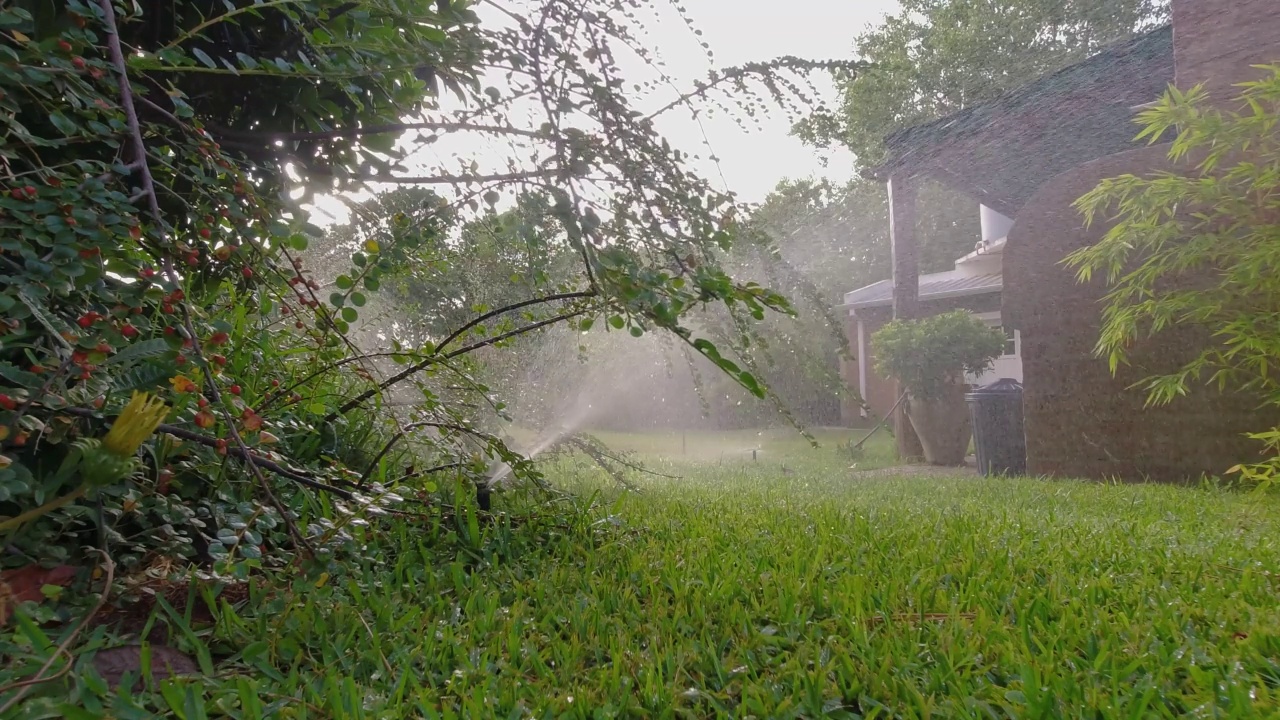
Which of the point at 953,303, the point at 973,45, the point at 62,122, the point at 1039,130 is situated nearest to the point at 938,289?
the point at 953,303

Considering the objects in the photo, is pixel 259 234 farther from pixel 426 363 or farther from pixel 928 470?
pixel 928 470

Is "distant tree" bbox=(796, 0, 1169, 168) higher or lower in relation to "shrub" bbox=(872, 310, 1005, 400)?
higher

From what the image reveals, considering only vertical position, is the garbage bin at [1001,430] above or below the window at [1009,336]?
below

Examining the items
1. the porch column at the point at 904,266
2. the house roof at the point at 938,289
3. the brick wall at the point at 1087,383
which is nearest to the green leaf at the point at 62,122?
the brick wall at the point at 1087,383

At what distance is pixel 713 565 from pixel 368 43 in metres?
1.44

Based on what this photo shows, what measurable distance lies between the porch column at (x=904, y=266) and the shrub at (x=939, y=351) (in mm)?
656

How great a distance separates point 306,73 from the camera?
57.6 inches

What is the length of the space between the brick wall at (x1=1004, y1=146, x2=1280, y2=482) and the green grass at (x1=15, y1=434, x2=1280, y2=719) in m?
2.66

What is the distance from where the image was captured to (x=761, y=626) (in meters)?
1.57

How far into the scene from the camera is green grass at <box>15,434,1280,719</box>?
1227 millimetres

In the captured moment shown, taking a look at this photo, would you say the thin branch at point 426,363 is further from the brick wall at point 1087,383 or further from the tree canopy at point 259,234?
the brick wall at point 1087,383

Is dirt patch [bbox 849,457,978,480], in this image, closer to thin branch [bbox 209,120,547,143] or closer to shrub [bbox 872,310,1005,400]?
shrub [bbox 872,310,1005,400]

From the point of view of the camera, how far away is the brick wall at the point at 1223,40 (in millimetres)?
4383

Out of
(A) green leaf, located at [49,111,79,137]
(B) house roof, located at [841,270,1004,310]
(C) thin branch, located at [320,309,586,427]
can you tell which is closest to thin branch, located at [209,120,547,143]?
(C) thin branch, located at [320,309,586,427]
